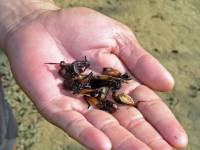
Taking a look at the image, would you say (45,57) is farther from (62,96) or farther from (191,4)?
(191,4)

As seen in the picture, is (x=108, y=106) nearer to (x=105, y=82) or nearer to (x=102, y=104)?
(x=102, y=104)

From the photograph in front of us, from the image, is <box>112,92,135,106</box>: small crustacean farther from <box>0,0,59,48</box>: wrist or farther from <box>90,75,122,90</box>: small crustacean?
<box>0,0,59,48</box>: wrist

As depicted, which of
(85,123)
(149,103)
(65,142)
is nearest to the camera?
(85,123)

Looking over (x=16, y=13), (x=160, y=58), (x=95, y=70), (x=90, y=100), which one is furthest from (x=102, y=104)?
(x=160, y=58)

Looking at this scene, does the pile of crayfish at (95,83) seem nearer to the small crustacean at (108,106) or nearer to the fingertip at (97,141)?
the small crustacean at (108,106)

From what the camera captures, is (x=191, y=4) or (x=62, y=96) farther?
(x=191, y=4)

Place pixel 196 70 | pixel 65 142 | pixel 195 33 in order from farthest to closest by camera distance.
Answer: pixel 195 33 → pixel 196 70 → pixel 65 142

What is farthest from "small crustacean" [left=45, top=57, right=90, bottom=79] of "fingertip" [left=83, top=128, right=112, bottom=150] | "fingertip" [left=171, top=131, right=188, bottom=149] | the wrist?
"fingertip" [left=171, top=131, right=188, bottom=149]

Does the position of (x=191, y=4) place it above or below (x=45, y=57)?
below

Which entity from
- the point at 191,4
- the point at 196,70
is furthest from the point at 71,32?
the point at 191,4
